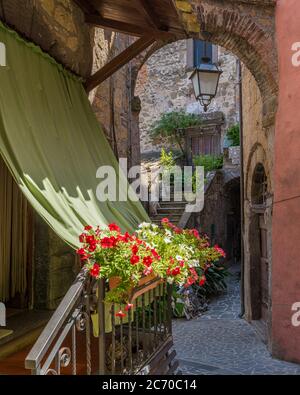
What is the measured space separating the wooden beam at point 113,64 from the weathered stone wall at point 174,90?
11.2 metres

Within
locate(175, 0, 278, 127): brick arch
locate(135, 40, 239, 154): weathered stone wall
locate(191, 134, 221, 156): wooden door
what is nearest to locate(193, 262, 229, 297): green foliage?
locate(175, 0, 278, 127): brick arch

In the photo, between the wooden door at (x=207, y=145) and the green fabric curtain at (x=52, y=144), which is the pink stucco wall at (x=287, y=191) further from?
the wooden door at (x=207, y=145)

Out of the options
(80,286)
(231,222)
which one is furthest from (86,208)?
(231,222)

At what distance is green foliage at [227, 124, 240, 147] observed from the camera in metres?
14.2

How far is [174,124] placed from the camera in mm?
16328

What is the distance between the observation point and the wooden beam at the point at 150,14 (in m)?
4.47

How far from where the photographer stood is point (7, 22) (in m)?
3.39

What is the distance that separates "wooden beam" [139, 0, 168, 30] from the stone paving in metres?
4.47

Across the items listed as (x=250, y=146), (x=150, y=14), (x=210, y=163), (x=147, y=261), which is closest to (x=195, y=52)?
(x=210, y=163)

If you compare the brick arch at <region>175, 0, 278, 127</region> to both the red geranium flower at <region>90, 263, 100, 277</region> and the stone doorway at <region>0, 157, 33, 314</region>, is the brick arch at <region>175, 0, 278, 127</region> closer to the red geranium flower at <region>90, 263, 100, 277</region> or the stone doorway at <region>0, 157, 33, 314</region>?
the stone doorway at <region>0, 157, 33, 314</region>

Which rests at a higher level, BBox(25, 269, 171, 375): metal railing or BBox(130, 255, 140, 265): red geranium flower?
BBox(130, 255, 140, 265): red geranium flower

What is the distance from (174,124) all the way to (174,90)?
1.67m

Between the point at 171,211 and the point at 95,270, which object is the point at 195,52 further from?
the point at 95,270
